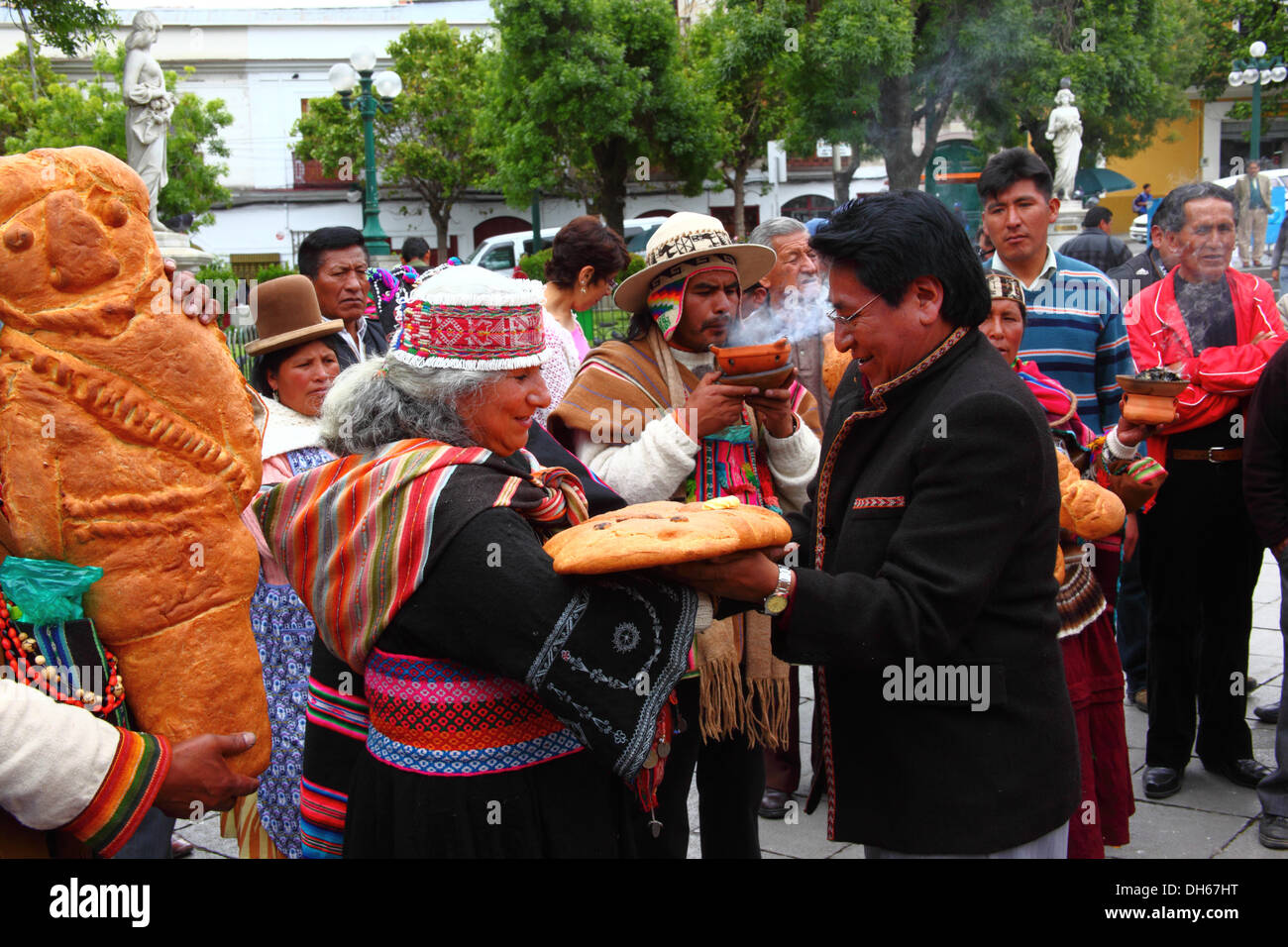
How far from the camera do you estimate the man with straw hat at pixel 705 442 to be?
10.4 ft

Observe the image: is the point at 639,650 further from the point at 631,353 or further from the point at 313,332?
the point at 313,332

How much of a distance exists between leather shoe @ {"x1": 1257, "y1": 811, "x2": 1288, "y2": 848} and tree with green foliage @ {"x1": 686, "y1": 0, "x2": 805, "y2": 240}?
1565cm

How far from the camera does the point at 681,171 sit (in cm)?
2620

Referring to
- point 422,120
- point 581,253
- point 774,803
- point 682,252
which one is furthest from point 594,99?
point 682,252

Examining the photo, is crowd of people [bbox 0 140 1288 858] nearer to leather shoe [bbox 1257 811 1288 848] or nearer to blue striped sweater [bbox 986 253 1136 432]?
blue striped sweater [bbox 986 253 1136 432]

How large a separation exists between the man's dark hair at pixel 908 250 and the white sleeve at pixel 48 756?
162 cm

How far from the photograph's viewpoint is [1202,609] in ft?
14.9

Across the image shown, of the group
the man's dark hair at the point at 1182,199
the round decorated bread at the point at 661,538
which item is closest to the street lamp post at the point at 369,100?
the man's dark hair at the point at 1182,199

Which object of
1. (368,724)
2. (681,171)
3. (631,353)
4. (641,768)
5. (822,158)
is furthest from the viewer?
(822,158)

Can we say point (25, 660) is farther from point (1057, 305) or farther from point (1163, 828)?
point (1163, 828)

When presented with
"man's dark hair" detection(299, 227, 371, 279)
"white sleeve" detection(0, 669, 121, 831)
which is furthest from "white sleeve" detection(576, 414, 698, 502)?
"man's dark hair" detection(299, 227, 371, 279)

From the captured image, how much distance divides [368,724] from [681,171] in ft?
82.3

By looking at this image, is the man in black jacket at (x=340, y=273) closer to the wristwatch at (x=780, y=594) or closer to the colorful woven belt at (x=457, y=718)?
the colorful woven belt at (x=457, y=718)
